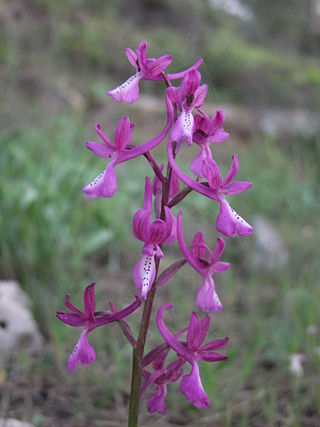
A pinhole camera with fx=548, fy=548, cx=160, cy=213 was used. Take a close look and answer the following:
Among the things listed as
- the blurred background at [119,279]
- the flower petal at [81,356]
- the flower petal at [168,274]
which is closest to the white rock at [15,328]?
the blurred background at [119,279]

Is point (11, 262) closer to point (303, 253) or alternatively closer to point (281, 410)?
point (281, 410)

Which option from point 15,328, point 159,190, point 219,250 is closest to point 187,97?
point 159,190

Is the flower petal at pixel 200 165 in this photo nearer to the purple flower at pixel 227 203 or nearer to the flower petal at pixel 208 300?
the purple flower at pixel 227 203

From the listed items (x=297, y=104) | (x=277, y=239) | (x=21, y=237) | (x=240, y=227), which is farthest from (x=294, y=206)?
(x=297, y=104)

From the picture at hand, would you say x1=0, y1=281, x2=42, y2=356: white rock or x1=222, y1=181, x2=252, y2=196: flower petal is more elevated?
x1=222, y1=181, x2=252, y2=196: flower petal

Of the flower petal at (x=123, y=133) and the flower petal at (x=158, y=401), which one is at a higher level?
the flower petal at (x=123, y=133)

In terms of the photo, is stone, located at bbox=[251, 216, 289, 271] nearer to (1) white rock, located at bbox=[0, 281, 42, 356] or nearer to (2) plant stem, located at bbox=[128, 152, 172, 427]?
(1) white rock, located at bbox=[0, 281, 42, 356]

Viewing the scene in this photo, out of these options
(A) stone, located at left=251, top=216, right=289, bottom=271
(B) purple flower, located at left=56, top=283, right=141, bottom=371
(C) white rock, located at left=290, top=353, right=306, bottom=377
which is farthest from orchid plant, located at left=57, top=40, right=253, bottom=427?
(A) stone, located at left=251, top=216, right=289, bottom=271
